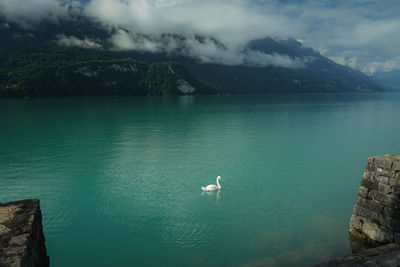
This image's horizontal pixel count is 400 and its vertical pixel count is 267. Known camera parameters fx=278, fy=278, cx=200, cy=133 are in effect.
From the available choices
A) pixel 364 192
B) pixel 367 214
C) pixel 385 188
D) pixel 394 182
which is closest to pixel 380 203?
pixel 385 188

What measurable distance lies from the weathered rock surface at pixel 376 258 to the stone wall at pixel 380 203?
1.39m

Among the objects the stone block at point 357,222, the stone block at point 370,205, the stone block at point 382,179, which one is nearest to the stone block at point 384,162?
the stone block at point 382,179

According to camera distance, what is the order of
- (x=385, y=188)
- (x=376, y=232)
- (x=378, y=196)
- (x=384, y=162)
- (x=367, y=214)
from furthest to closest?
(x=367, y=214)
(x=376, y=232)
(x=378, y=196)
(x=384, y=162)
(x=385, y=188)

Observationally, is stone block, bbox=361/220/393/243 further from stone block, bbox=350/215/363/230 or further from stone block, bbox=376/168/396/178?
stone block, bbox=376/168/396/178

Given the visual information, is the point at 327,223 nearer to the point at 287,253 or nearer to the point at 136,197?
the point at 287,253

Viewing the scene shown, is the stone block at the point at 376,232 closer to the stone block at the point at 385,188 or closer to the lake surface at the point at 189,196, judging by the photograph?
the lake surface at the point at 189,196

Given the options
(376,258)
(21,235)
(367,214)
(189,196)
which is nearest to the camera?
(21,235)

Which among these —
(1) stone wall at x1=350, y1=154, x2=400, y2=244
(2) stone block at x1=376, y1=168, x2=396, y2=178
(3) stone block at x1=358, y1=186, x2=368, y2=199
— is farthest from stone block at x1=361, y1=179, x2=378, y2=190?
(2) stone block at x1=376, y1=168, x2=396, y2=178

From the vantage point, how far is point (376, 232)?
12.9 m

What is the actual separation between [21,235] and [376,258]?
37.8 feet

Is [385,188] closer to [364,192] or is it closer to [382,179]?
[382,179]

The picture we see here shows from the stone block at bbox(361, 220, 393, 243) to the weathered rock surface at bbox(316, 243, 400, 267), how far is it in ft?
4.20

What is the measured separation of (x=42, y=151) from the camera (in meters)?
37.1

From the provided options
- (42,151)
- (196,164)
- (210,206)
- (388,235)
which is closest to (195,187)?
(210,206)
